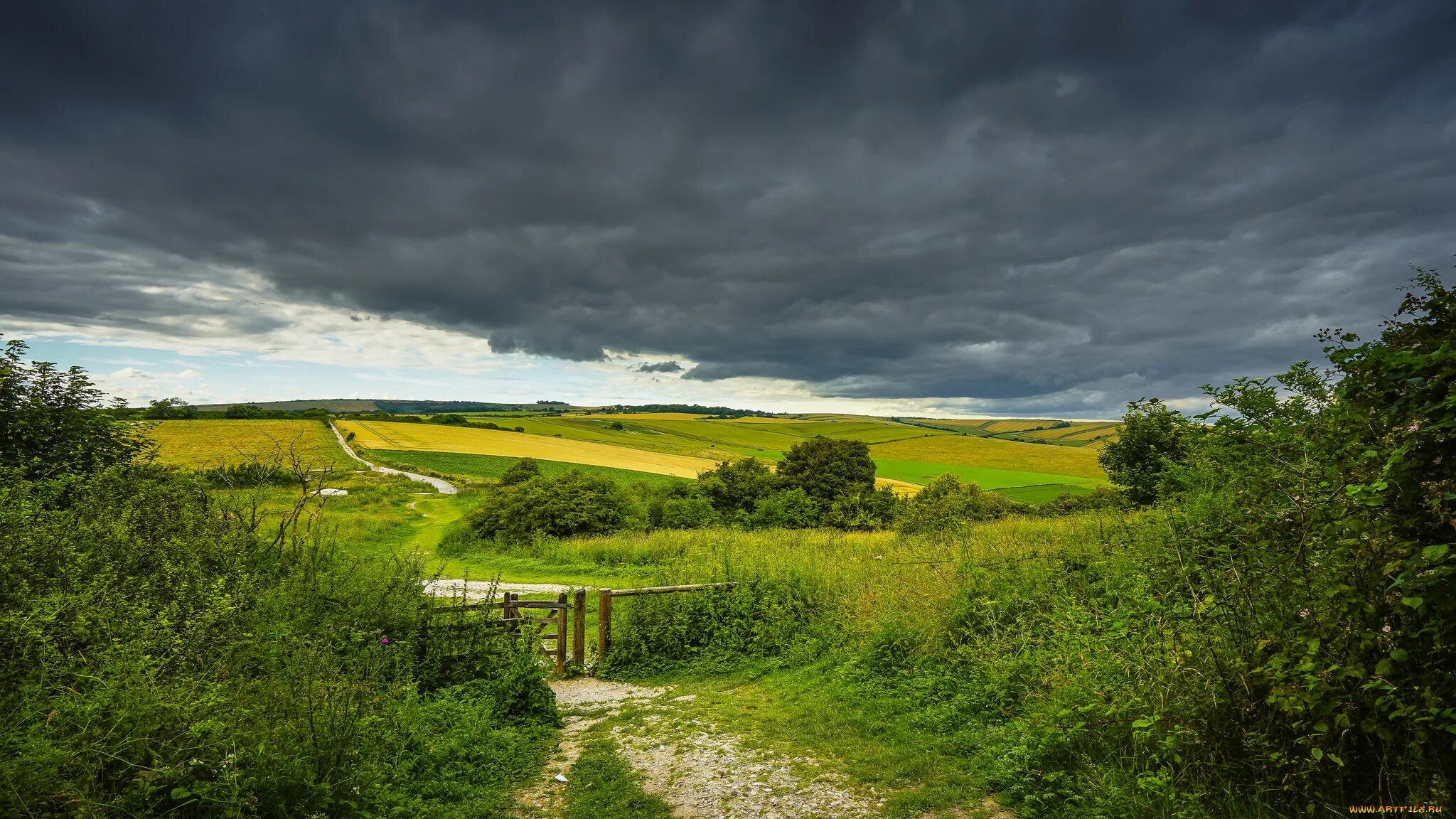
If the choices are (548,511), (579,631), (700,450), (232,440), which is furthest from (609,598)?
(700,450)

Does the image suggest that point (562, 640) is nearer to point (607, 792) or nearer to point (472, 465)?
point (607, 792)

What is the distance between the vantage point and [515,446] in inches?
3046

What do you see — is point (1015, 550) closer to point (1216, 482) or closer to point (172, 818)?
point (1216, 482)

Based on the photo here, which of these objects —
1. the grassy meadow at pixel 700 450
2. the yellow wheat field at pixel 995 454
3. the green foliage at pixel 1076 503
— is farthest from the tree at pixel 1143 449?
the yellow wheat field at pixel 995 454

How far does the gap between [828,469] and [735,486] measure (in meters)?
7.09

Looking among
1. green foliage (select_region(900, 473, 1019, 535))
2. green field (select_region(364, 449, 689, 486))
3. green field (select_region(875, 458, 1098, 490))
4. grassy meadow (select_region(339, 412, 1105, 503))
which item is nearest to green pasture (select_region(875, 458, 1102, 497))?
green field (select_region(875, 458, 1098, 490))

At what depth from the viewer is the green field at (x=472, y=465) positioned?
59.8 m

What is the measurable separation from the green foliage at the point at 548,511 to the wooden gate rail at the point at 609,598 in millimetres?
18881

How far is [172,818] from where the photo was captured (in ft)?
13.0

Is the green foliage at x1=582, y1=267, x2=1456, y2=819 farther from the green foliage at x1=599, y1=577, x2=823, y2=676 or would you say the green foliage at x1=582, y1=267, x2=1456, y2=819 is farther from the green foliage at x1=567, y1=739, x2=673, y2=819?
the green foliage at x1=567, y1=739, x2=673, y2=819

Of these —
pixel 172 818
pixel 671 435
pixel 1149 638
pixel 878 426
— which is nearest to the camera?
pixel 172 818

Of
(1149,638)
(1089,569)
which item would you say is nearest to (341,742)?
(1149,638)

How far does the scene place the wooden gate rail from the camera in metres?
11.7

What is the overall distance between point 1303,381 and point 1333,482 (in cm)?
726
